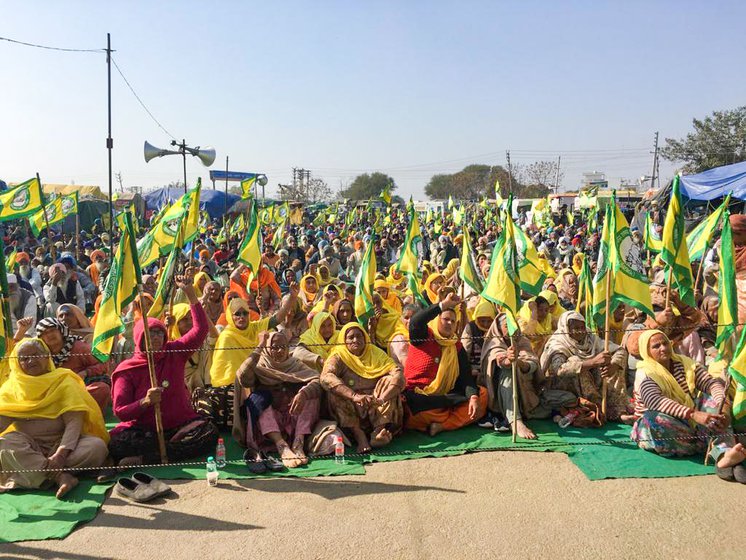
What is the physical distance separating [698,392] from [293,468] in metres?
3.47

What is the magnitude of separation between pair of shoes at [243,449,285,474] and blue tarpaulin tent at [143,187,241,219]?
26556 mm

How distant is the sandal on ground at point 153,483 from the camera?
452 cm

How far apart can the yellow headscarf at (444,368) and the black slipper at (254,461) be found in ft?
5.40

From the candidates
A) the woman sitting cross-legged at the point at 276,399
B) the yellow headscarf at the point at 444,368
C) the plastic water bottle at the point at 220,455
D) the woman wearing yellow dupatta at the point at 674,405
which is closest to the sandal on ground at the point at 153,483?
the plastic water bottle at the point at 220,455

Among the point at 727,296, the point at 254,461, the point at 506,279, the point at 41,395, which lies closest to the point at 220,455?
the point at 254,461

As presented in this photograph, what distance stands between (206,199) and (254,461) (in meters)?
29.0

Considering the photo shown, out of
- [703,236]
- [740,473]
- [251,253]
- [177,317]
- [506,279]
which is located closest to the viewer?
[740,473]

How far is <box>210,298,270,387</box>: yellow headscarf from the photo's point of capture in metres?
6.09

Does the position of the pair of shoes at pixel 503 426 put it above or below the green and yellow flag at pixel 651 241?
below

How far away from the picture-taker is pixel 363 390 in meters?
5.64

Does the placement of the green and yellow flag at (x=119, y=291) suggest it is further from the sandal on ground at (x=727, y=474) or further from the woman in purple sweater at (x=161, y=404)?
the sandal on ground at (x=727, y=474)

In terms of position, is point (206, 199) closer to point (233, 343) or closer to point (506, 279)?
point (233, 343)

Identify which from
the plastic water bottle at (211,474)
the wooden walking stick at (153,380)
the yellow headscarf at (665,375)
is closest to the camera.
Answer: the plastic water bottle at (211,474)

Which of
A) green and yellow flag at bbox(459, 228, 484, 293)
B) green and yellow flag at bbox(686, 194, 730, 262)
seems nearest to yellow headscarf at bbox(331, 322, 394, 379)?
green and yellow flag at bbox(459, 228, 484, 293)
